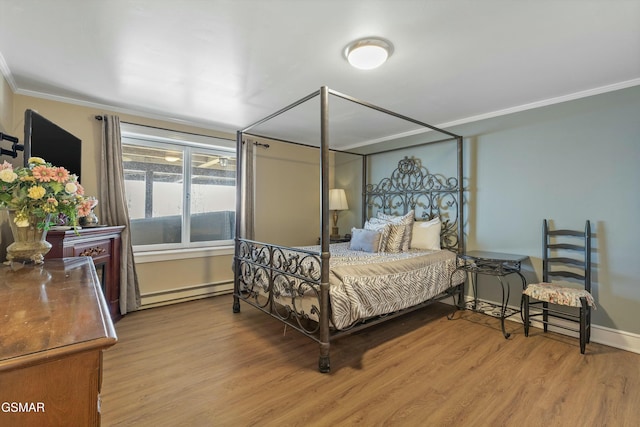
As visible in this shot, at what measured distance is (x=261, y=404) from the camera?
70.5 inches

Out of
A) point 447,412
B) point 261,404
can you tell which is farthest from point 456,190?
point 261,404

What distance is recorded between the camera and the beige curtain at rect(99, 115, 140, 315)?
3.15 metres

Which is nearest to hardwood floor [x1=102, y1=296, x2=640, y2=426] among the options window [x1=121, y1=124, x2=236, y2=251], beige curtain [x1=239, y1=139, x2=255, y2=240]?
window [x1=121, y1=124, x2=236, y2=251]

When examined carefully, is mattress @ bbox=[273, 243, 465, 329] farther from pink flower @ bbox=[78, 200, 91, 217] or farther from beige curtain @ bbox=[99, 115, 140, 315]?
beige curtain @ bbox=[99, 115, 140, 315]

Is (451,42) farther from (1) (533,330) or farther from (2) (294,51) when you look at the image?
(1) (533,330)

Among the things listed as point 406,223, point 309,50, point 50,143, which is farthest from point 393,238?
point 50,143

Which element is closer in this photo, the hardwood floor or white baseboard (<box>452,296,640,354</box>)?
the hardwood floor

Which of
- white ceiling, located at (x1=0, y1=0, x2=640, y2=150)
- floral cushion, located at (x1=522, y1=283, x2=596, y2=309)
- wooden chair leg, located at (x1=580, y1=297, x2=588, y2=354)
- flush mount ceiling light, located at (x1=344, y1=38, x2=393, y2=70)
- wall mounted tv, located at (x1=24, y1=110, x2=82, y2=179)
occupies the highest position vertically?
white ceiling, located at (x1=0, y1=0, x2=640, y2=150)

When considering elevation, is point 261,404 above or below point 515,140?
below

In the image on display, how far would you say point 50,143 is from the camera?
2.37 m

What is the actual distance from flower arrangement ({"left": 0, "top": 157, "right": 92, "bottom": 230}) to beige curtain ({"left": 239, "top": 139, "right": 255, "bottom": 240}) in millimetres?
2457

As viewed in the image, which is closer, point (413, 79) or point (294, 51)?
point (294, 51)

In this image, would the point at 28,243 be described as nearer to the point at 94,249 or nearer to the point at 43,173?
the point at 43,173

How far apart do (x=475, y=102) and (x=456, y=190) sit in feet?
3.45
